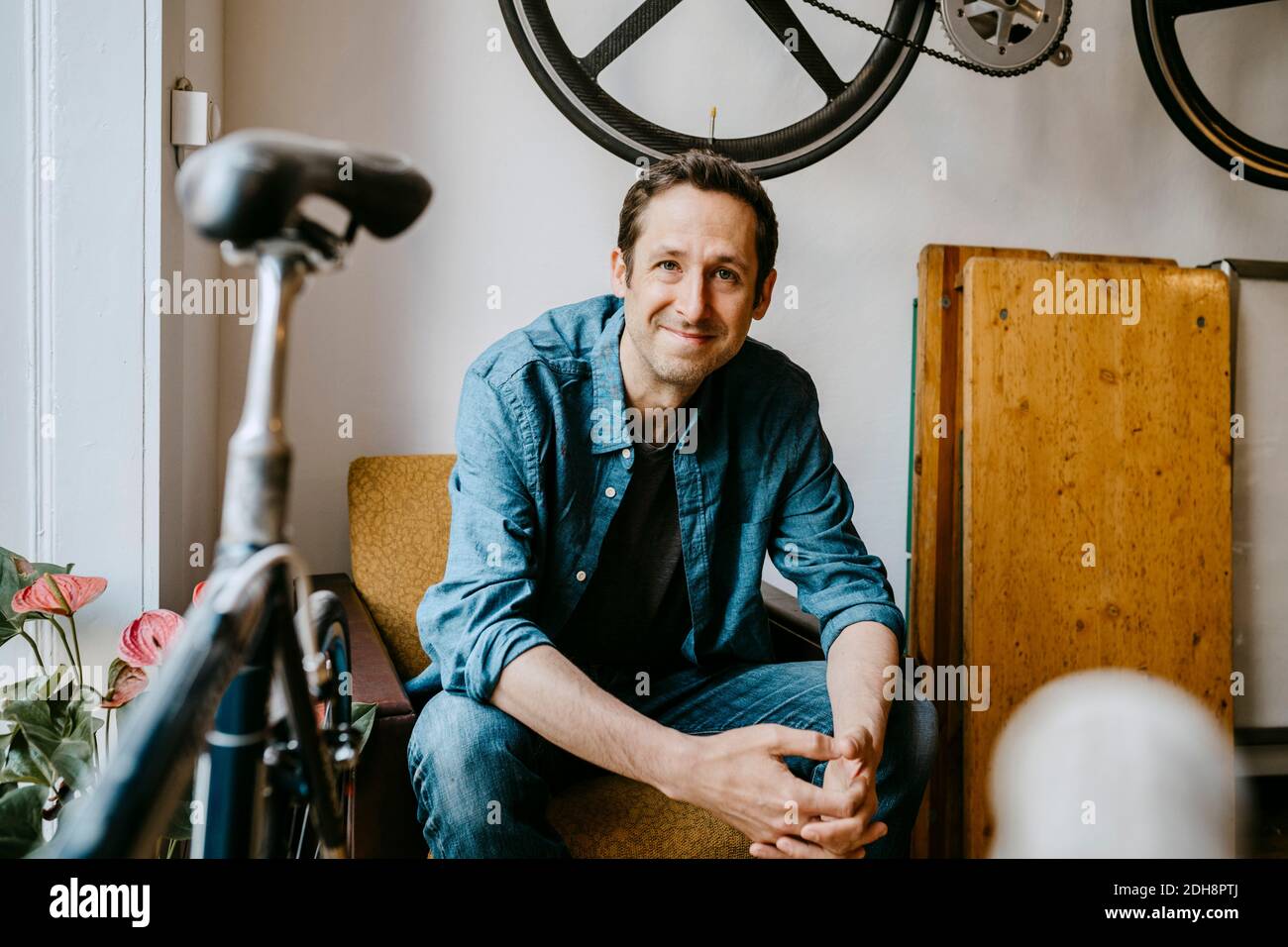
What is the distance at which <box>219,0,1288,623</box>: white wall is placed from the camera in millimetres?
1736

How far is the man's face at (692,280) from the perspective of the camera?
1.18 metres

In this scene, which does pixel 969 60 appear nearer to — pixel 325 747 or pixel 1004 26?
pixel 1004 26

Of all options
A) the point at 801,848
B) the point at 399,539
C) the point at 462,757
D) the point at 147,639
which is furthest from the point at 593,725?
the point at 399,539

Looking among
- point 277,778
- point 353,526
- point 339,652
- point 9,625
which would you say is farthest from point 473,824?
point 353,526

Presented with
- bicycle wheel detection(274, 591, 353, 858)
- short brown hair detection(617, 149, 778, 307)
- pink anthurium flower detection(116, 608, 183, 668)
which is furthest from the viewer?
short brown hair detection(617, 149, 778, 307)

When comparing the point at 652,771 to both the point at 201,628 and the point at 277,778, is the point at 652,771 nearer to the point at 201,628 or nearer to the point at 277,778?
the point at 277,778

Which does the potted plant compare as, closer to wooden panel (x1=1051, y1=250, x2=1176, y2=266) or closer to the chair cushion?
the chair cushion

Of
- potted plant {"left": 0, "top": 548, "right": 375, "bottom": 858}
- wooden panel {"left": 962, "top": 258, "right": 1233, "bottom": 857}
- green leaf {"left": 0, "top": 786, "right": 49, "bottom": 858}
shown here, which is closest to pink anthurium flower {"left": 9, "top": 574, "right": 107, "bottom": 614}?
potted plant {"left": 0, "top": 548, "right": 375, "bottom": 858}

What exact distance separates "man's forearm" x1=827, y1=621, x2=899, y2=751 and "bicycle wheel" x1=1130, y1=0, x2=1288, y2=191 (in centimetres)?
138

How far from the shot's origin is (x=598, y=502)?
126cm

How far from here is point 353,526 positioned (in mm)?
1552

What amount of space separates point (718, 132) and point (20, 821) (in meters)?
1.70
